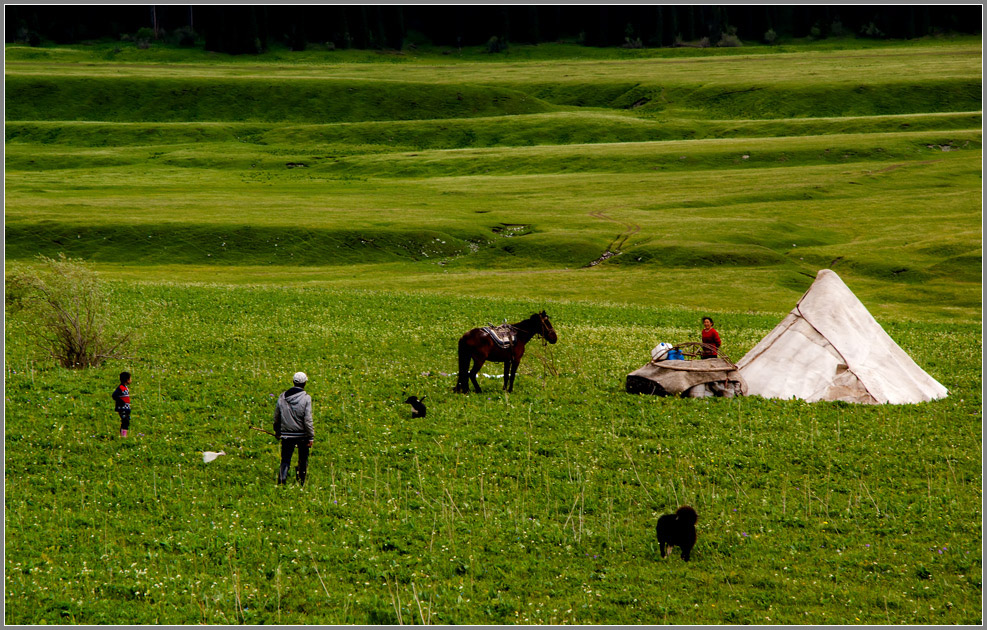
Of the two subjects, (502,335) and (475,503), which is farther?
(502,335)

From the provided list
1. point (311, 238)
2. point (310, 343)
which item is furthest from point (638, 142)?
point (310, 343)

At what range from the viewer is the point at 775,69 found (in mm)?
186250

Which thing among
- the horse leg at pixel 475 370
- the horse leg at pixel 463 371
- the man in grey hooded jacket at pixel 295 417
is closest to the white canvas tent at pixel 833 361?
the horse leg at pixel 475 370

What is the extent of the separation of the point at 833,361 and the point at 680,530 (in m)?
13.9

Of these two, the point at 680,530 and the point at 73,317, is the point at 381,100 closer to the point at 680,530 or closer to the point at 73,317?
the point at 73,317

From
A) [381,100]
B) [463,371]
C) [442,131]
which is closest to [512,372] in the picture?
[463,371]

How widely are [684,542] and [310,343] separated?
21.4m

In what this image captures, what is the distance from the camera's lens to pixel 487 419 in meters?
22.6

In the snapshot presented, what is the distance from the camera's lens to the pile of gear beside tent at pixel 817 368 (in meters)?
25.3

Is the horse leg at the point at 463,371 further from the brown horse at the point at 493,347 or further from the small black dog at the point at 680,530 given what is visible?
the small black dog at the point at 680,530

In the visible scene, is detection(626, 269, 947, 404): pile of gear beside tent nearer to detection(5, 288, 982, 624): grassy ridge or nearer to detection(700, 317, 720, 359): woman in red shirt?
detection(700, 317, 720, 359): woman in red shirt

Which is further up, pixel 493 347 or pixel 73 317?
pixel 493 347

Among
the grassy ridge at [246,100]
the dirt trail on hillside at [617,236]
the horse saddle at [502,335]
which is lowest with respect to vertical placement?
the dirt trail on hillside at [617,236]

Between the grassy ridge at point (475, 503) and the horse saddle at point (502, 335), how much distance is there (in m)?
1.86
